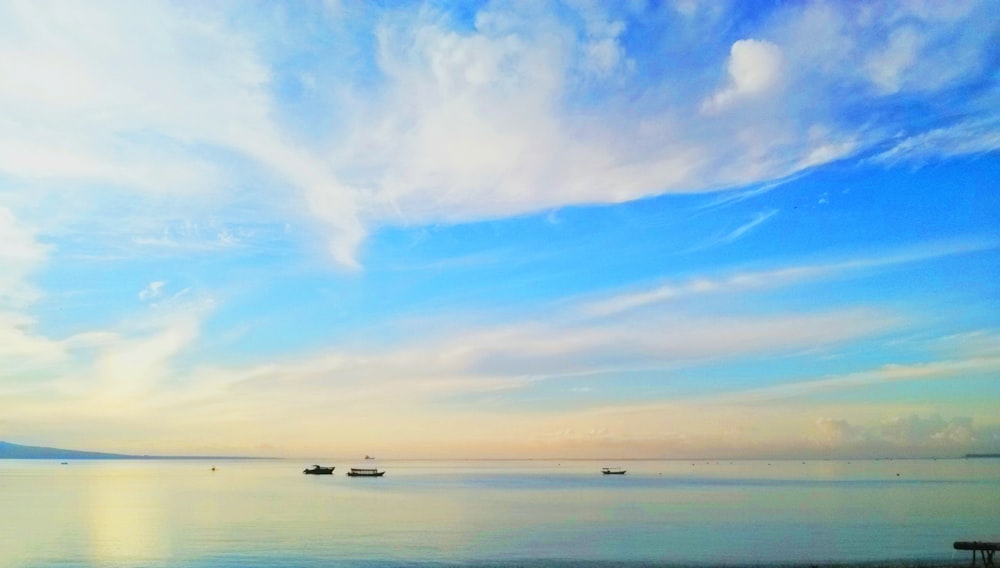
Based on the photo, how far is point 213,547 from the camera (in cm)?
5334

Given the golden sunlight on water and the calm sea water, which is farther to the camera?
the golden sunlight on water

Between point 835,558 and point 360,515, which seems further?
point 360,515

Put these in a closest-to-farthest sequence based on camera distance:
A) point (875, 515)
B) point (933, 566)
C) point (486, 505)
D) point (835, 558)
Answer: point (933, 566)
point (835, 558)
point (875, 515)
point (486, 505)

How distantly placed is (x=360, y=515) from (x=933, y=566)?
180 ft

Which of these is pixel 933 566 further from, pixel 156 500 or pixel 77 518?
pixel 156 500

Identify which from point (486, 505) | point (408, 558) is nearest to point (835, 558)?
point (408, 558)

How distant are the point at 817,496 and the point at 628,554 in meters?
70.9

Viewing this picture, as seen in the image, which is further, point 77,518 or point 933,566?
point 77,518

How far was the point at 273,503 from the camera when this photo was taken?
9656 centimetres

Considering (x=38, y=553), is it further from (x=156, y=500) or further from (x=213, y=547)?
(x=156, y=500)

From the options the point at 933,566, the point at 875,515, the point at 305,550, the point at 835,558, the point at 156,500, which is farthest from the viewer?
the point at 156,500

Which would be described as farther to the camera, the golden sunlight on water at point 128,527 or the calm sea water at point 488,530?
the golden sunlight on water at point 128,527

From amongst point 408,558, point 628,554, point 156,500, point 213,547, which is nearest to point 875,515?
point 628,554

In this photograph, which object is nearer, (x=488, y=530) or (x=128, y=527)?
(x=488, y=530)
